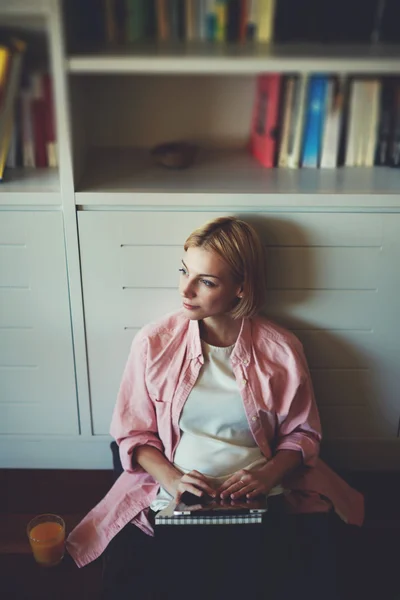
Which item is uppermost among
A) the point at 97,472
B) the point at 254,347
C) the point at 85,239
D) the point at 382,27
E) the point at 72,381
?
the point at 382,27

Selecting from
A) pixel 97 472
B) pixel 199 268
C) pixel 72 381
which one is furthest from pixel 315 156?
pixel 97 472

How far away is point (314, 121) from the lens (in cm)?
155

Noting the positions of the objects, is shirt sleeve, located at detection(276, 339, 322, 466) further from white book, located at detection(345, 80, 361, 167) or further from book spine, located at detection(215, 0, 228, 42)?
book spine, located at detection(215, 0, 228, 42)

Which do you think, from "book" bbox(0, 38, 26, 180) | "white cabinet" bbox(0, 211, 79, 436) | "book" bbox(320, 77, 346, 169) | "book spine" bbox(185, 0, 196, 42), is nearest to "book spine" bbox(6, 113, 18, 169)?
"book" bbox(0, 38, 26, 180)

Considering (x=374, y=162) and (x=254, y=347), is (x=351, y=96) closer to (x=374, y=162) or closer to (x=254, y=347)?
(x=374, y=162)

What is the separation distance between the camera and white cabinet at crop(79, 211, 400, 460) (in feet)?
4.67

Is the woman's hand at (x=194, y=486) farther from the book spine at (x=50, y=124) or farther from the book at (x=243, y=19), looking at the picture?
the book at (x=243, y=19)

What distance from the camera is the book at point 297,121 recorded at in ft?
4.96

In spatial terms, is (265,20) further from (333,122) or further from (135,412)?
(135,412)

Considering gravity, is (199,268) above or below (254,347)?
above

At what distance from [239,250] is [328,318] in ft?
1.18

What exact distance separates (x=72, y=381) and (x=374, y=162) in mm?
977

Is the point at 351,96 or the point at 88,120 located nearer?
the point at 351,96

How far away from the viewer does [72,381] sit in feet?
5.17
